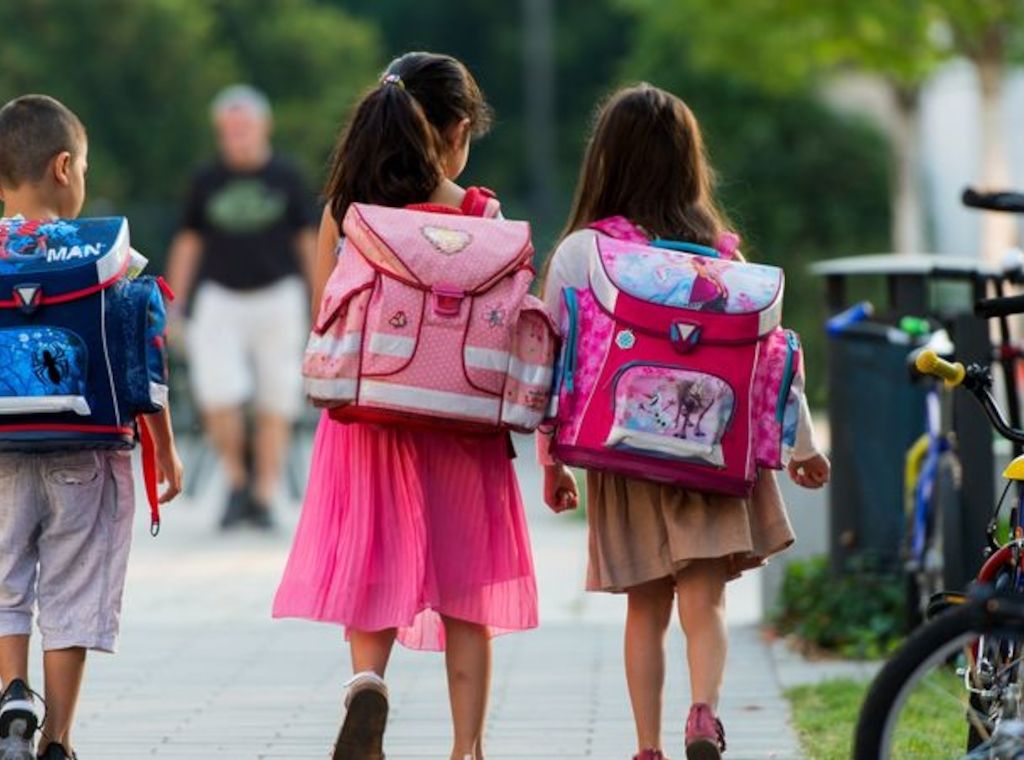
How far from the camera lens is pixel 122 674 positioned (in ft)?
26.7

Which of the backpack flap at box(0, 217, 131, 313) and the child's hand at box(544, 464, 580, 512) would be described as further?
the child's hand at box(544, 464, 580, 512)

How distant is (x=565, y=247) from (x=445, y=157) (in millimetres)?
346

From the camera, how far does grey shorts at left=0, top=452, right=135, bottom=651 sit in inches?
227

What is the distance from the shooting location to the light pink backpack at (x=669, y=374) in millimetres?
5652

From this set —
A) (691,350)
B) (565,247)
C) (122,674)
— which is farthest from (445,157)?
(122,674)

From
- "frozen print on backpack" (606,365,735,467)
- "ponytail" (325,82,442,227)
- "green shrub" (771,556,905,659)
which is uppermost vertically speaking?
"ponytail" (325,82,442,227)

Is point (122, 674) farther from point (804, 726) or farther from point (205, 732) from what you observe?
point (804, 726)

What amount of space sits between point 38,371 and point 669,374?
1.37m

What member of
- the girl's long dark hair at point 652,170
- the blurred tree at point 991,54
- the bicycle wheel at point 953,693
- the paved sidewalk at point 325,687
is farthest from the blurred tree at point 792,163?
the bicycle wheel at point 953,693

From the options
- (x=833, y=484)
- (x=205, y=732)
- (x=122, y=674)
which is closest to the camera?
(x=205, y=732)

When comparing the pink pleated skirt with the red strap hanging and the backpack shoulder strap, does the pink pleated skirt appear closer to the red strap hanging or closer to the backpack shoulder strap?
the red strap hanging

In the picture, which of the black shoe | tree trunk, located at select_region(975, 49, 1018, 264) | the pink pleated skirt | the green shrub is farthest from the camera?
tree trunk, located at select_region(975, 49, 1018, 264)

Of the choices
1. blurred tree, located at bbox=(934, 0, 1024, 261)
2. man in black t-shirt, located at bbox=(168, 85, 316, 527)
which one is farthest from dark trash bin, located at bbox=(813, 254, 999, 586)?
blurred tree, located at bbox=(934, 0, 1024, 261)

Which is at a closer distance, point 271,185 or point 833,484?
point 833,484
